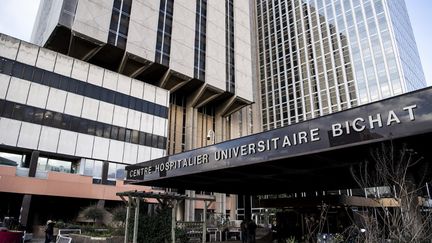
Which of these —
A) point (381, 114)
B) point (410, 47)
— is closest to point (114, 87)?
point (381, 114)

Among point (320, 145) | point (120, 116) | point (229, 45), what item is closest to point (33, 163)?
point (120, 116)

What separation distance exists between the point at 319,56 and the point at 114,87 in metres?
48.4

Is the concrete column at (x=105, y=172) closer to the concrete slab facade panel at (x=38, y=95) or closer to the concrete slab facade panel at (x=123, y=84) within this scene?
the concrete slab facade panel at (x=38, y=95)

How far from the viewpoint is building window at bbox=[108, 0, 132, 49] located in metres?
37.0

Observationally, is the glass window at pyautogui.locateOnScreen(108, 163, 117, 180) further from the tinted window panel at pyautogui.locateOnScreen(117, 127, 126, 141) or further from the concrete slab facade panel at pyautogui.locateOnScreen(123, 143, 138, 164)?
the tinted window panel at pyautogui.locateOnScreen(117, 127, 126, 141)

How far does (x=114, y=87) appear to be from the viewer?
37094 millimetres

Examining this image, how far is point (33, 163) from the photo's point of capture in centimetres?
2948

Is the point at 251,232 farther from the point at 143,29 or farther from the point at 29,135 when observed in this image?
the point at 143,29

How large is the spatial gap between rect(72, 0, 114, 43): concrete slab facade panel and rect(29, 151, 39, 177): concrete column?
47.4 ft

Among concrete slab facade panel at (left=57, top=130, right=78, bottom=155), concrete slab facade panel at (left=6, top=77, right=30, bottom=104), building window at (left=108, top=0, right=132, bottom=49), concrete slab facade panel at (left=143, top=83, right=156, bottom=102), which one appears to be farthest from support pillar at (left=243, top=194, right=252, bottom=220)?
building window at (left=108, top=0, right=132, bottom=49)

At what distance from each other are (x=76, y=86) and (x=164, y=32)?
15.6m

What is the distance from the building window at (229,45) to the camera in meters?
50.1

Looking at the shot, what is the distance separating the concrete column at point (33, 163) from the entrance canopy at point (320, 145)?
18.7m

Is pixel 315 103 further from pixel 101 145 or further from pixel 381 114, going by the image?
pixel 381 114
